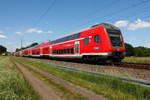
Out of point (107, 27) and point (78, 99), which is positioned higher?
point (107, 27)

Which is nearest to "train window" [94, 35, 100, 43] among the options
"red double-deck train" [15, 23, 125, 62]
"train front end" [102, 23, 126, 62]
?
"red double-deck train" [15, 23, 125, 62]

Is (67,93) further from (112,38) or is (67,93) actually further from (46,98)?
(112,38)

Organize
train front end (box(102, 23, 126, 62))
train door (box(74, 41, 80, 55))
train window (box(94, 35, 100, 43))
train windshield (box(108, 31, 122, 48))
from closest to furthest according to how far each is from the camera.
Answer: train front end (box(102, 23, 126, 62)), train windshield (box(108, 31, 122, 48)), train window (box(94, 35, 100, 43)), train door (box(74, 41, 80, 55))

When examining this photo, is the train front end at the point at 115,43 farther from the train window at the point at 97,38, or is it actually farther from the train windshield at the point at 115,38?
the train window at the point at 97,38

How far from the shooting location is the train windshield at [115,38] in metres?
13.6

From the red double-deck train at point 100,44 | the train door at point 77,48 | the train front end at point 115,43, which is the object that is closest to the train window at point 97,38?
the red double-deck train at point 100,44

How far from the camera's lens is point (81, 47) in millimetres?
16906

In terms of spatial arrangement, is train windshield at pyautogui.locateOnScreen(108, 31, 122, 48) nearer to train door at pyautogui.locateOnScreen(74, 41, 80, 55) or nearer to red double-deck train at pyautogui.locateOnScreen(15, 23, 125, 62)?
red double-deck train at pyautogui.locateOnScreen(15, 23, 125, 62)

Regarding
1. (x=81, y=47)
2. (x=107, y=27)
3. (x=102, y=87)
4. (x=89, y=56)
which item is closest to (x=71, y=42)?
(x=81, y=47)

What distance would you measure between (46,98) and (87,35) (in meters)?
11.8

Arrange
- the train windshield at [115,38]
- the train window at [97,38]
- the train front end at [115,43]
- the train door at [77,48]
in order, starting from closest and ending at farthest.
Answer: the train front end at [115,43] < the train windshield at [115,38] < the train window at [97,38] < the train door at [77,48]

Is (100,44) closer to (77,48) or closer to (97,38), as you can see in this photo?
(97,38)

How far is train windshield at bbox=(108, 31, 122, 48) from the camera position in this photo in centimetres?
1357

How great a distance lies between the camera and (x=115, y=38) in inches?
551
